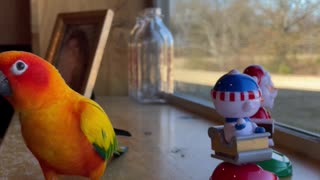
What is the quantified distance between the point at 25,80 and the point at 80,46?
0.78 m

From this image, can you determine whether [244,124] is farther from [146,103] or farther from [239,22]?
[146,103]

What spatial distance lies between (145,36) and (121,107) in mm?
269

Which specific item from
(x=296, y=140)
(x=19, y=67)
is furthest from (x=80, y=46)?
(x=19, y=67)

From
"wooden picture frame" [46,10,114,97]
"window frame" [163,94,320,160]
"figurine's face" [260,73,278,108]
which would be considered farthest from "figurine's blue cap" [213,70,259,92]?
"wooden picture frame" [46,10,114,97]

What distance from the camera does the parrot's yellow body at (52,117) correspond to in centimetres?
52

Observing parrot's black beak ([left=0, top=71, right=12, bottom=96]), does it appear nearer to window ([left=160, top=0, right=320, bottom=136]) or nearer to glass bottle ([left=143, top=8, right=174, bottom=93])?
window ([left=160, top=0, right=320, bottom=136])

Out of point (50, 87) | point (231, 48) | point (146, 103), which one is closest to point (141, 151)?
point (50, 87)

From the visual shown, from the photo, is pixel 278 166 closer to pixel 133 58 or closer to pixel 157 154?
pixel 157 154

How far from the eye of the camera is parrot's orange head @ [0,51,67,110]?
1.68 ft

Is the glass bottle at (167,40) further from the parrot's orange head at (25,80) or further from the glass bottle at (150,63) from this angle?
the parrot's orange head at (25,80)

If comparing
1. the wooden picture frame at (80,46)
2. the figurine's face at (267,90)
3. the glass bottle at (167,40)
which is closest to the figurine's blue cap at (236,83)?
the figurine's face at (267,90)

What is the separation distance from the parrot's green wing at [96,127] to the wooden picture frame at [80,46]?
0.58 m

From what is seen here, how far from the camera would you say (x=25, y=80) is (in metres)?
0.51

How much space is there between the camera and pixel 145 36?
1.53 m
